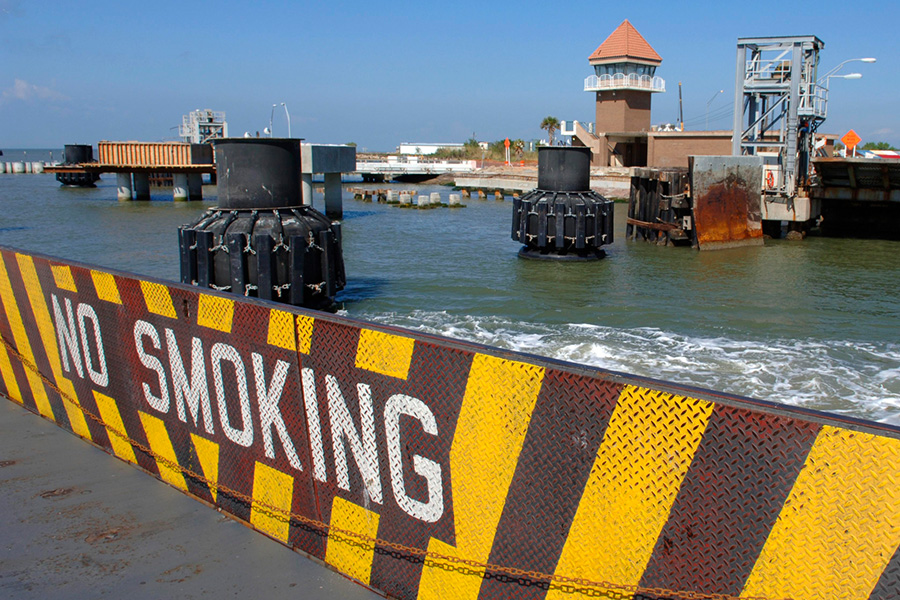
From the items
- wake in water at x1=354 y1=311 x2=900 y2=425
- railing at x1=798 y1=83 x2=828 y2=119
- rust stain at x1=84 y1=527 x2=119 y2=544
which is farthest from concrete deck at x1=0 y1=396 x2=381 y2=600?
railing at x1=798 y1=83 x2=828 y2=119

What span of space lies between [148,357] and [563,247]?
640 inches

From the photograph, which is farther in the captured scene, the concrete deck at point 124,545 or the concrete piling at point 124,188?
the concrete piling at point 124,188

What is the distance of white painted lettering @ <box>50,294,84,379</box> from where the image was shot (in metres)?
5.73

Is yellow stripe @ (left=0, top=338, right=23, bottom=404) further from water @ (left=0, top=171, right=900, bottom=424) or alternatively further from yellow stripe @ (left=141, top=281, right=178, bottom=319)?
water @ (left=0, top=171, right=900, bottom=424)

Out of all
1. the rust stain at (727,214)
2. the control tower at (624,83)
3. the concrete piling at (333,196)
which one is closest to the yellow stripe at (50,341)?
the rust stain at (727,214)

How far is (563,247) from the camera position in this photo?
798 inches

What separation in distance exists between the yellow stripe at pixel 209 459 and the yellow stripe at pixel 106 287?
1215 mm

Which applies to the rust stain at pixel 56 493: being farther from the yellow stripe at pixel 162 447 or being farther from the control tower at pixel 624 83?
the control tower at pixel 624 83

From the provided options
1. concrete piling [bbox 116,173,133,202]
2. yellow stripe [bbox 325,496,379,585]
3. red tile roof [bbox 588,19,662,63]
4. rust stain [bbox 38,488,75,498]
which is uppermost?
red tile roof [bbox 588,19,662,63]

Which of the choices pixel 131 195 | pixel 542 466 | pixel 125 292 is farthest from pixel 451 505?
pixel 131 195

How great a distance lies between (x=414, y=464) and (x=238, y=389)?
4.69 feet

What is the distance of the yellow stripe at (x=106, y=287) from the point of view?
5176 millimetres

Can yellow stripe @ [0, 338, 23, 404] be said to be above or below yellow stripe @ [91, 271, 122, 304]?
below

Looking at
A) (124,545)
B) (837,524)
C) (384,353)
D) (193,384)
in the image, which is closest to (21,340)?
(193,384)
